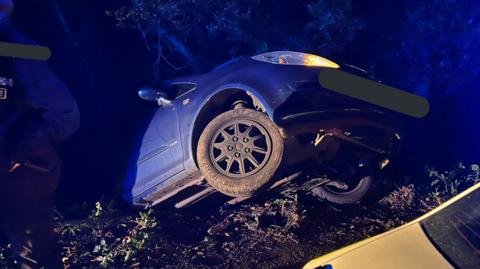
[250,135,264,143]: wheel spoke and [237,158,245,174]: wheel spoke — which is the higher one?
[250,135,264,143]: wheel spoke

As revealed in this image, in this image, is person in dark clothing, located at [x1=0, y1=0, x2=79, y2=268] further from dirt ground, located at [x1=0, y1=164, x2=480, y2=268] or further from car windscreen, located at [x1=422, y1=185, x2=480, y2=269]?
car windscreen, located at [x1=422, y1=185, x2=480, y2=269]

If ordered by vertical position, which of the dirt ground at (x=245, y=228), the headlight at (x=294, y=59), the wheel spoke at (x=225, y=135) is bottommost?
the dirt ground at (x=245, y=228)

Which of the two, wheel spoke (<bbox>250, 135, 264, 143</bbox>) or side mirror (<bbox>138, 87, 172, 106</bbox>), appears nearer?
wheel spoke (<bbox>250, 135, 264, 143</bbox>)

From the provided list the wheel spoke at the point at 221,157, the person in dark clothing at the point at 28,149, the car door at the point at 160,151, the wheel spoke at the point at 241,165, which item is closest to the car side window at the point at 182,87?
the car door at the point at 160,151

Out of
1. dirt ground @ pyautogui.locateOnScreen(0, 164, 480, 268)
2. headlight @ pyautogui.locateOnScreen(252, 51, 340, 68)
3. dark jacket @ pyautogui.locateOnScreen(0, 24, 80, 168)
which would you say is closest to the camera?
A: dark jacket @ pyautogui.locateOnScreen(0, 24, 80, 168)

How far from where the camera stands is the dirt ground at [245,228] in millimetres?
3939

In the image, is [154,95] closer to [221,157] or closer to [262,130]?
[221,157]

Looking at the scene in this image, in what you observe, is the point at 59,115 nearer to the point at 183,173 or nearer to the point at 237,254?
the point at 183,173

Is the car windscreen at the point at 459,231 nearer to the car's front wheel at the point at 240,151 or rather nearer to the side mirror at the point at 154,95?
the car's front wheel at the point at 240,151

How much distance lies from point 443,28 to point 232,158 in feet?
12.5

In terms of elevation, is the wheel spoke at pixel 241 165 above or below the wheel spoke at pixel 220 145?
below

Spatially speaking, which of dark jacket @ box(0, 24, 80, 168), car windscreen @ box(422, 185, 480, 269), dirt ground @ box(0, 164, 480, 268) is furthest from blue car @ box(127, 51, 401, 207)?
car windscreen @ box(422, 185, 480, 269)

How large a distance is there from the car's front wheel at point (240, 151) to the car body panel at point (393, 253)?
Answer: 1.17 m

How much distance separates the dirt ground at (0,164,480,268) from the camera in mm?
3939
